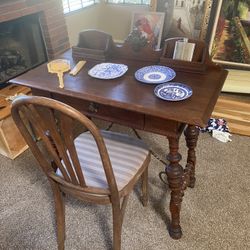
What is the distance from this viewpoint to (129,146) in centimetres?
121

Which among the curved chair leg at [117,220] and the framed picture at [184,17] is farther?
the framed picture at [184,17]

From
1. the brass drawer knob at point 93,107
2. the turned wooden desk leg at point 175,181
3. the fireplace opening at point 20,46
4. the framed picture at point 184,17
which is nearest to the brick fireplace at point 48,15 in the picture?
the fireplace opening at point 20,46

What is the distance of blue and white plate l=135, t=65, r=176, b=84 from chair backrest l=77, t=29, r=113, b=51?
280 millimetres

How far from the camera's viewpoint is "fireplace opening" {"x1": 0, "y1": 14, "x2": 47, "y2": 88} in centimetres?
217

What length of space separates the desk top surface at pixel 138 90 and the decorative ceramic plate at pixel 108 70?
0.02m

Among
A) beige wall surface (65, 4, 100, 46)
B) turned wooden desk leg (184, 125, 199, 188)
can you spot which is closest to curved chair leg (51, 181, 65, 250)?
turned wooden desk leg (184, 125, 199, 188)

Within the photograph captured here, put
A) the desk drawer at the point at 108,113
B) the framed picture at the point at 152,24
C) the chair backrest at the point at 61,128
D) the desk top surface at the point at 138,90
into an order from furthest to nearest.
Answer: the framed picture at the point at 152,24, the desk drawer at the point at 108,113, the desk top surface at the point at 138,90, the chair backrest at the point at 61,128

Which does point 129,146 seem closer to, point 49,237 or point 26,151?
point 49,237

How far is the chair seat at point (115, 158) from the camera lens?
3.43 ft

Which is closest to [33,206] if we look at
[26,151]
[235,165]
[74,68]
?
[26,151]

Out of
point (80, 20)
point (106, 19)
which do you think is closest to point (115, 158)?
point (80, 20)

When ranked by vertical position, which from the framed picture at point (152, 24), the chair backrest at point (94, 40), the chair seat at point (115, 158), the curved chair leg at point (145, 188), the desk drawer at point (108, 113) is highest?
the chair backrest at point (94, 40)

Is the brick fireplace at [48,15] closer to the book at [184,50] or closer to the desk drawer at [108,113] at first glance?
the desk drawer at [108,113]

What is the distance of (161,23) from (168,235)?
160cm
